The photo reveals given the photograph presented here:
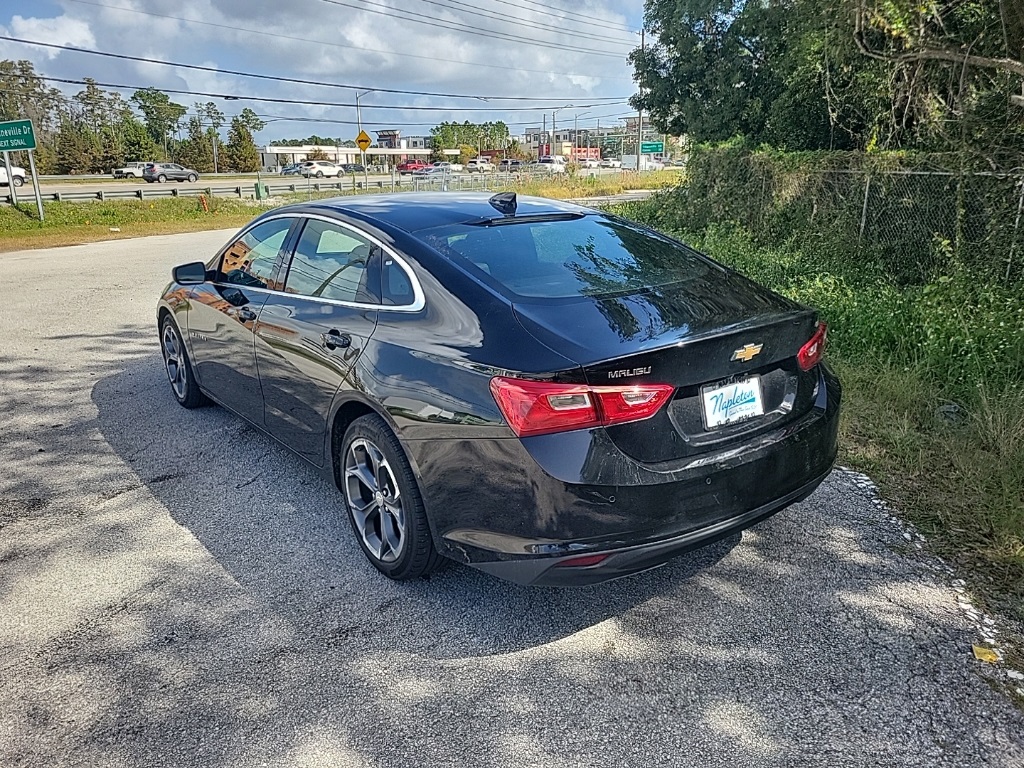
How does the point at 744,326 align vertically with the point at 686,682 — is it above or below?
above

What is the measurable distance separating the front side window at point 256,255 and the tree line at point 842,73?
569 cm

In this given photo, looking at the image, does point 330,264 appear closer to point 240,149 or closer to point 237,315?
point 237,315

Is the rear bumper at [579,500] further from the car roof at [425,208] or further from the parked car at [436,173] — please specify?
the parked car at [436,173]

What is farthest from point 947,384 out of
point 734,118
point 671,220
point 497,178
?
point 497,178

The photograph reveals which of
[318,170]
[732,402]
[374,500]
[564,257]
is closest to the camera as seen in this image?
[732,402]

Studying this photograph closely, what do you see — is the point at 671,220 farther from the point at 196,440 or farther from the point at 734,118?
the point at 196,440

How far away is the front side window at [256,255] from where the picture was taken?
4.12m

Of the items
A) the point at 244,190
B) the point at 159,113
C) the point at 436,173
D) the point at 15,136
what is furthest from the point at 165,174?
the point at 159,113

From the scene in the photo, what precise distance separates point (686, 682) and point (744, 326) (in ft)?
4.28

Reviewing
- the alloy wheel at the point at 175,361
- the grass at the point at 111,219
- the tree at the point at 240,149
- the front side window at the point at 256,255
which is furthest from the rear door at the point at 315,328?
the tree at the point at 240,149

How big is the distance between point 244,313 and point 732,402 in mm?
2754

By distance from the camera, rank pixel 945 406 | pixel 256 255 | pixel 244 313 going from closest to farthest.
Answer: pixel 244 313 < pixel 256 255 < pixel 945 406

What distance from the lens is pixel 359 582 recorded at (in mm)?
3180

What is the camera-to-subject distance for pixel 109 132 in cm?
6956
